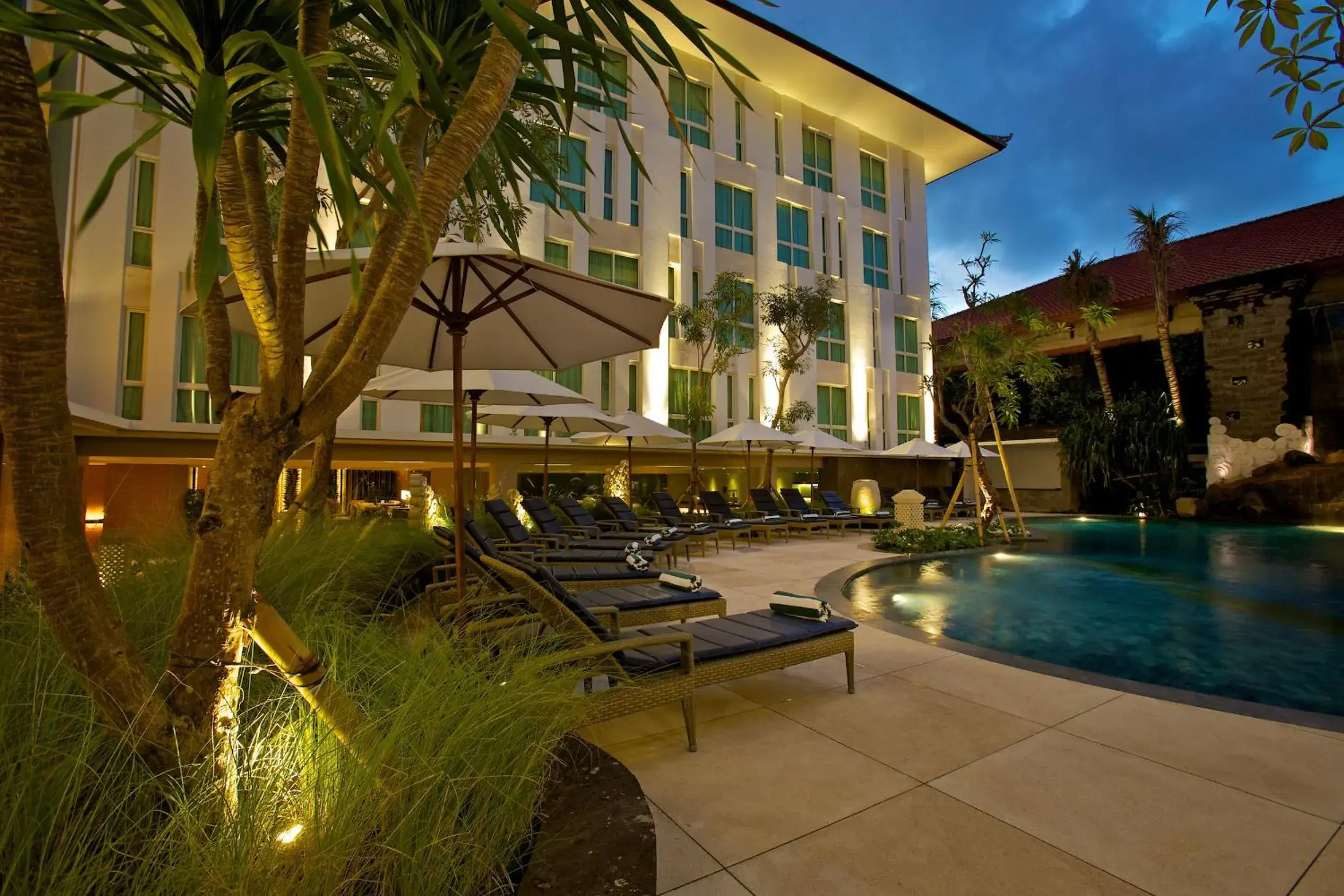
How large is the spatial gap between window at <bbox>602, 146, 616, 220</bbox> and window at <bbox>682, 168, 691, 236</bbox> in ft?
7.92

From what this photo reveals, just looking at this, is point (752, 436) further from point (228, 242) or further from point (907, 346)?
point (907, 346)

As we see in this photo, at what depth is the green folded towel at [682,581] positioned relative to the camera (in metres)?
4.71

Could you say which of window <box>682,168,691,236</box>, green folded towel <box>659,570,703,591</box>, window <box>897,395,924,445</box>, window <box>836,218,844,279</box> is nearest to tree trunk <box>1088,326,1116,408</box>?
window <box>897,395,924,445</box>

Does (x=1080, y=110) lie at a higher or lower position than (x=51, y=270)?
higher

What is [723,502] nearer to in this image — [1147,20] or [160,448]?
[160,448]

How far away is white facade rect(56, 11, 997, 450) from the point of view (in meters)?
11.7

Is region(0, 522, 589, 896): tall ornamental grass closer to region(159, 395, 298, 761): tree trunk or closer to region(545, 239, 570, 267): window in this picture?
region(159, 395, 298, 761): tree trunk

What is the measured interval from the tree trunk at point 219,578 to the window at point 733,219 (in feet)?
64.9

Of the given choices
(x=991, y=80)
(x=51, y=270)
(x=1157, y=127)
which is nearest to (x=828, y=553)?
(x=51, y=270)

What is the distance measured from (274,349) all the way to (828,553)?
978cm

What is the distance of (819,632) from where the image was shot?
364 centimetres

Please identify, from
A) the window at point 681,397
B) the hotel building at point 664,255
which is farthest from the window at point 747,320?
the window at point 681,397

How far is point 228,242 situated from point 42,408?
0.54 metres

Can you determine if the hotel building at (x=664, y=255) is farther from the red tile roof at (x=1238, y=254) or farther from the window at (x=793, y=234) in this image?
the red tile roof at (x=1238, y=254)
